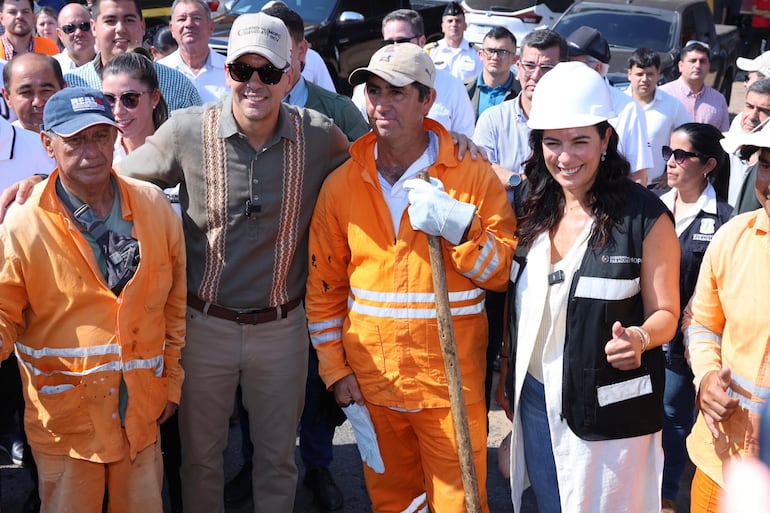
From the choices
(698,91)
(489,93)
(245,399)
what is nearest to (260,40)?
(245,399)

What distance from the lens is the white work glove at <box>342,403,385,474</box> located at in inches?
148

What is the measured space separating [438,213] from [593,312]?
0.65 meters

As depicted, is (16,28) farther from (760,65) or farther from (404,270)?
(760,65)

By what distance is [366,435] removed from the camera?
3756 millimetres

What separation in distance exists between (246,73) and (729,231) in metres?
1.92

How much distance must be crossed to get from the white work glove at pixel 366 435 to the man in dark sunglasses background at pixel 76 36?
13.8 feet

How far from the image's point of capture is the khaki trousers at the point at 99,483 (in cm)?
341

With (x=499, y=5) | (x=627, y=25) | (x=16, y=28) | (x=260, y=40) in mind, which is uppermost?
(x=260, y=40)

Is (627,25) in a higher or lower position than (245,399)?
higher

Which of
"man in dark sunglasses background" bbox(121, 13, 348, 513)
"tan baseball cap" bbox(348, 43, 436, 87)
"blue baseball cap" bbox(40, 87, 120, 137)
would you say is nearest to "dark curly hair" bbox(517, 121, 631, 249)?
"tan baseball cap" bbox(348, 43, 436, 87)

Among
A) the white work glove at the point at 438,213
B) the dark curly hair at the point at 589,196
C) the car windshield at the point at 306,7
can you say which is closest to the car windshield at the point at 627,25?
the car windshield at the point at 306,7

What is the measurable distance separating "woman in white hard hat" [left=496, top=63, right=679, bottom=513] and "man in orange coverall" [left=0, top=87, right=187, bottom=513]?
4.70 feet

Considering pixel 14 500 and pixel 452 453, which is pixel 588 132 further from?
pixel 14 500

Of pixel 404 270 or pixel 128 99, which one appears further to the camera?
pixel 128 99
